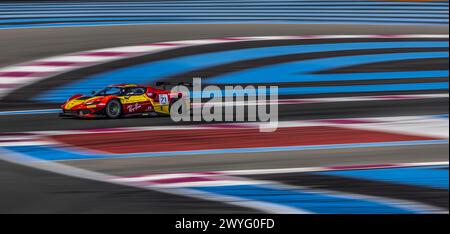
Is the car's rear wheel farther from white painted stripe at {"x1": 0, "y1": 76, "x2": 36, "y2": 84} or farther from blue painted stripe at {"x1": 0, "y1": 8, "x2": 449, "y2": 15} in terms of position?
blue painted stripe at {"x1": 0, "y1": 8, "x2": 449, "y2": 15}

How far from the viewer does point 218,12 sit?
23.7m

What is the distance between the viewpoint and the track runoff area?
765cm

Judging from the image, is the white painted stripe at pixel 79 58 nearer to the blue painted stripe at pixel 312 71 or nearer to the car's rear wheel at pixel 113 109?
the blue painted stripe at pixel 312 71

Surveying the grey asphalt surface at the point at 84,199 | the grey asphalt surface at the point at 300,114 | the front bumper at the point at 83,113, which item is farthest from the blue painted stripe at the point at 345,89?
the grey asphalt surface at the point at 84,199

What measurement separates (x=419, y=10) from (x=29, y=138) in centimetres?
1609

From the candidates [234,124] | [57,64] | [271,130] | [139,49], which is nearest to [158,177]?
[271,130]

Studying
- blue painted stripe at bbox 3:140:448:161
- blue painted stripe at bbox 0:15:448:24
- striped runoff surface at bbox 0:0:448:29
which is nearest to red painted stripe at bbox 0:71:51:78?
blue painted stripe at bbox 3:140:448:161

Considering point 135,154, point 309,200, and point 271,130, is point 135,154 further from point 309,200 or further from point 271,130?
point 309,200

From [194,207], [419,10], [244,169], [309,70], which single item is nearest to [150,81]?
[309,70]

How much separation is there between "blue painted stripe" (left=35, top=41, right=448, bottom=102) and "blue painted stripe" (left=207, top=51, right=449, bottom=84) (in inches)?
32.3

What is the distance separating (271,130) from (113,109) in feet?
7.57

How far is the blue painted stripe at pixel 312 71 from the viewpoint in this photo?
14719mm

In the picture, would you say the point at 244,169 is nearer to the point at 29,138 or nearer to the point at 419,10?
the point at 29,138

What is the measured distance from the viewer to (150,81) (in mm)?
14594
